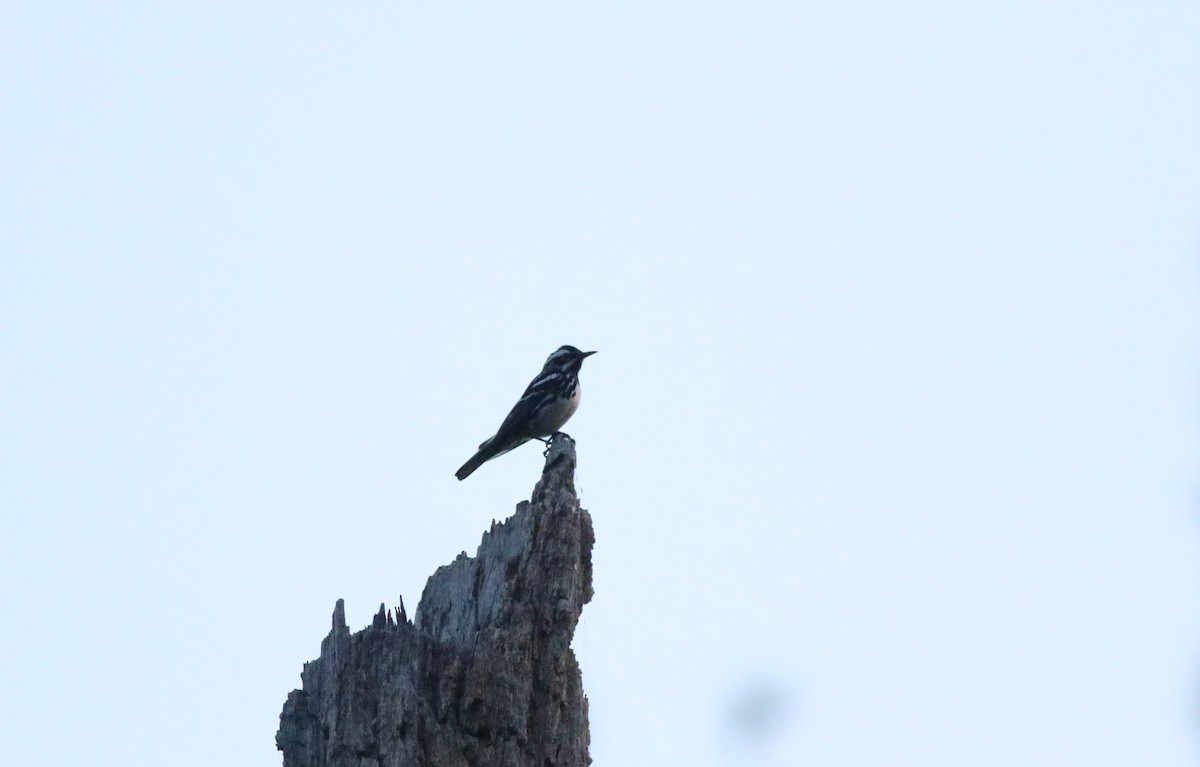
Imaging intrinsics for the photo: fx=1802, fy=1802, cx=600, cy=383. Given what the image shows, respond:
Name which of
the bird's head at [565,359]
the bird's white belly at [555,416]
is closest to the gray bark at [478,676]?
the bird's white belly at [555,416]

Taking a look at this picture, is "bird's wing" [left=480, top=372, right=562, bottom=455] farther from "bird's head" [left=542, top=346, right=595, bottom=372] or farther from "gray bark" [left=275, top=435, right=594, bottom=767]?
"gray bark" [left=275, top=435, right=594, bottom=767]

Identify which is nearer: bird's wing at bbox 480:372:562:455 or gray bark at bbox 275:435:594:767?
gray bark at bbox 275:435:594:767

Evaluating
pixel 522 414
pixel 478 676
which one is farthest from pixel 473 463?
pixel 478 676

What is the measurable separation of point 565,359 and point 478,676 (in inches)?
296

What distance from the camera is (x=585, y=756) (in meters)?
11.9

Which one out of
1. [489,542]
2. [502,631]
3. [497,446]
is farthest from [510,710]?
[497,446]

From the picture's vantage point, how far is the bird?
18047mm

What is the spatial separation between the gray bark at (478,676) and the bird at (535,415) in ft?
18.3

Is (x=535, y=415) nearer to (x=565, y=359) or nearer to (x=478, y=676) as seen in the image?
(x=565, y=359)

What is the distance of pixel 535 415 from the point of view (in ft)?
59.2

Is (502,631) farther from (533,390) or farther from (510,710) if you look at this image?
(533,390)

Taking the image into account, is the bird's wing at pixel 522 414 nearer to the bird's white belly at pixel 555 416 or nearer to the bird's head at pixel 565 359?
the bird's white belly at pixel 555 416

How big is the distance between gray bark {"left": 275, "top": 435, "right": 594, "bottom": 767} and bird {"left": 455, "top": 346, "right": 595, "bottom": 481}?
5.57 meters

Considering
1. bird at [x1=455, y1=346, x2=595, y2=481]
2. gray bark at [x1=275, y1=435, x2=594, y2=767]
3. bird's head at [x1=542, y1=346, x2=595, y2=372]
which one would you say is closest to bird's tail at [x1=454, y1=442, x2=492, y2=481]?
bird at [x1=455, y1=346, x2=595, y2=481]
